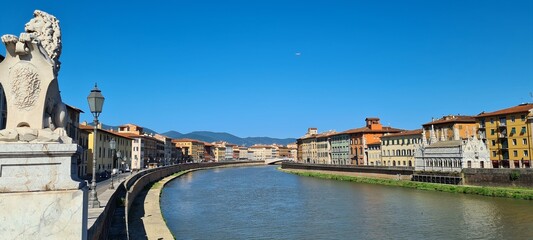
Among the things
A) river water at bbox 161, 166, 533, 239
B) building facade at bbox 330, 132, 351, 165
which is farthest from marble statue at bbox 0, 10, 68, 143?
building facade at bbox 330, 132, 351, 165

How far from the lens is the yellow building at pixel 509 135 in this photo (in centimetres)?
5812

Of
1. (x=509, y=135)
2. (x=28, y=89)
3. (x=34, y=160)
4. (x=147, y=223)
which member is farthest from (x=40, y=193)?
(x=509, y=135)

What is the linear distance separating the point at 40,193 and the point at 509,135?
221 feet

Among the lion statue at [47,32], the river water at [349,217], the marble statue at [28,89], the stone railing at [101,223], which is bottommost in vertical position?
the river water at [349,217]

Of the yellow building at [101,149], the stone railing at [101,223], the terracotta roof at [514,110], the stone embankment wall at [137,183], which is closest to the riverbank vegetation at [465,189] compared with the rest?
the terracotta roof at [514,110]

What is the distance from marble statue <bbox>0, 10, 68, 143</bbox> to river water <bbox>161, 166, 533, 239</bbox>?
20.1 m

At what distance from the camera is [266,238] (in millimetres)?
23938

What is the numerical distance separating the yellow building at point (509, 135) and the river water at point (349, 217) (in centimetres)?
1976

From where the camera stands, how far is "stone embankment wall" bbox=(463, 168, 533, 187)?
47.0m

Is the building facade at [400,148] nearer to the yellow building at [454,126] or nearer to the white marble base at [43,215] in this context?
the yellow building at [454,126]

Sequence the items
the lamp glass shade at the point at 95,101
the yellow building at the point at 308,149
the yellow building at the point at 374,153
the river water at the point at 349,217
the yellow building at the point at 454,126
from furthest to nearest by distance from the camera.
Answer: the yellow building at the point at 308,149 < the yellow building at the point at 374,153 < the yellow building at the point at 454,126 < the river water at the point at 349,217 < the lamp glass shade at the point at 95,101

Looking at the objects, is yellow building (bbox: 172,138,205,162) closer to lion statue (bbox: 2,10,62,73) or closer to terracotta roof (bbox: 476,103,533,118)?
terracotta roof (bbox: 476,103,533,118)

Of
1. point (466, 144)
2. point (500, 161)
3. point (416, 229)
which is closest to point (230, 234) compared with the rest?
point (416, 229)

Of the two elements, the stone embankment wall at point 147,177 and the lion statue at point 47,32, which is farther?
the stone embankment wall at point 147,177
